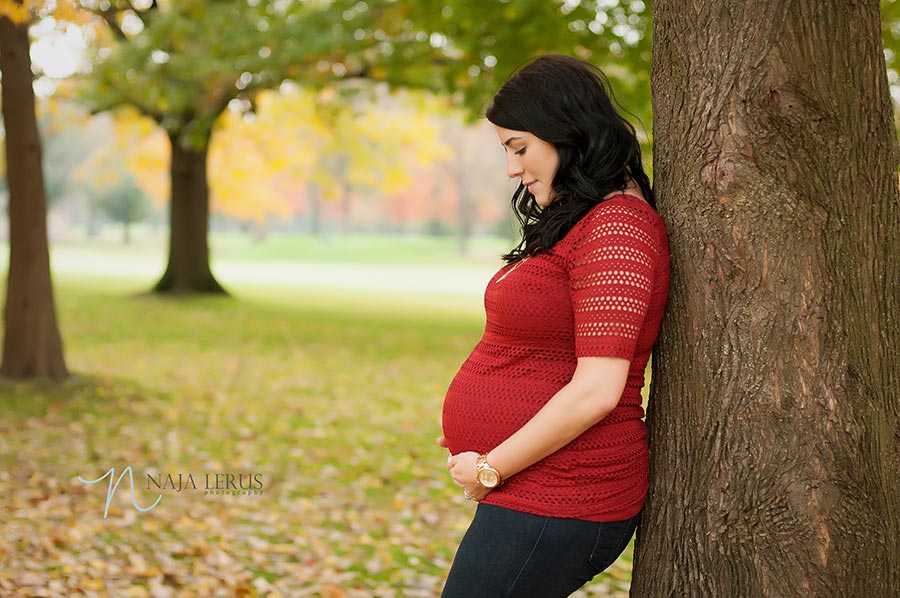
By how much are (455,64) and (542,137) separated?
11855mm

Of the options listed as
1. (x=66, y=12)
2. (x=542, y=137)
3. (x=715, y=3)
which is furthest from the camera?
(x=66, y=12)

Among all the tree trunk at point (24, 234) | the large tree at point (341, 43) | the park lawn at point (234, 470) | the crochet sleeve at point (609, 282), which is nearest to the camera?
the crochet sleeve at point (609, 282)

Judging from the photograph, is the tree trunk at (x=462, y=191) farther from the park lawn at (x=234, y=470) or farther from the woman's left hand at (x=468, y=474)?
the woman's left hand at (x=468, y=474)

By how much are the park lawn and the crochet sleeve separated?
9.55 ft

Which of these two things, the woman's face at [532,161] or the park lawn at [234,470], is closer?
the woman's face at [532,161]

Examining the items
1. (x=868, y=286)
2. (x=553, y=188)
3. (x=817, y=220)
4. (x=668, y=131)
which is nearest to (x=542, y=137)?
(x=553, y=188)


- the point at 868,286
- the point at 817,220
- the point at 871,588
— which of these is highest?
the point at 817,220

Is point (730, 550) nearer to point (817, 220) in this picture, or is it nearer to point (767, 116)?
point (817, 220)

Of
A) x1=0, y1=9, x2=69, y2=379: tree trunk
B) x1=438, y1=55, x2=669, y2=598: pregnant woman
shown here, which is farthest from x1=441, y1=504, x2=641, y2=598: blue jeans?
x1=0, y1=9, x2=69, y2=379: tree trunk

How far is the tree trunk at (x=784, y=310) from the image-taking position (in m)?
2.42

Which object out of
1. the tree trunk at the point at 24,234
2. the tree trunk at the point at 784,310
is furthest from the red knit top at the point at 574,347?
the tree trunk at the point at 24,234

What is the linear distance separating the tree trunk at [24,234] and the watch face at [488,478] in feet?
25.9

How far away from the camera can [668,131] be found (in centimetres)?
266

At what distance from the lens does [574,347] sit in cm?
232
